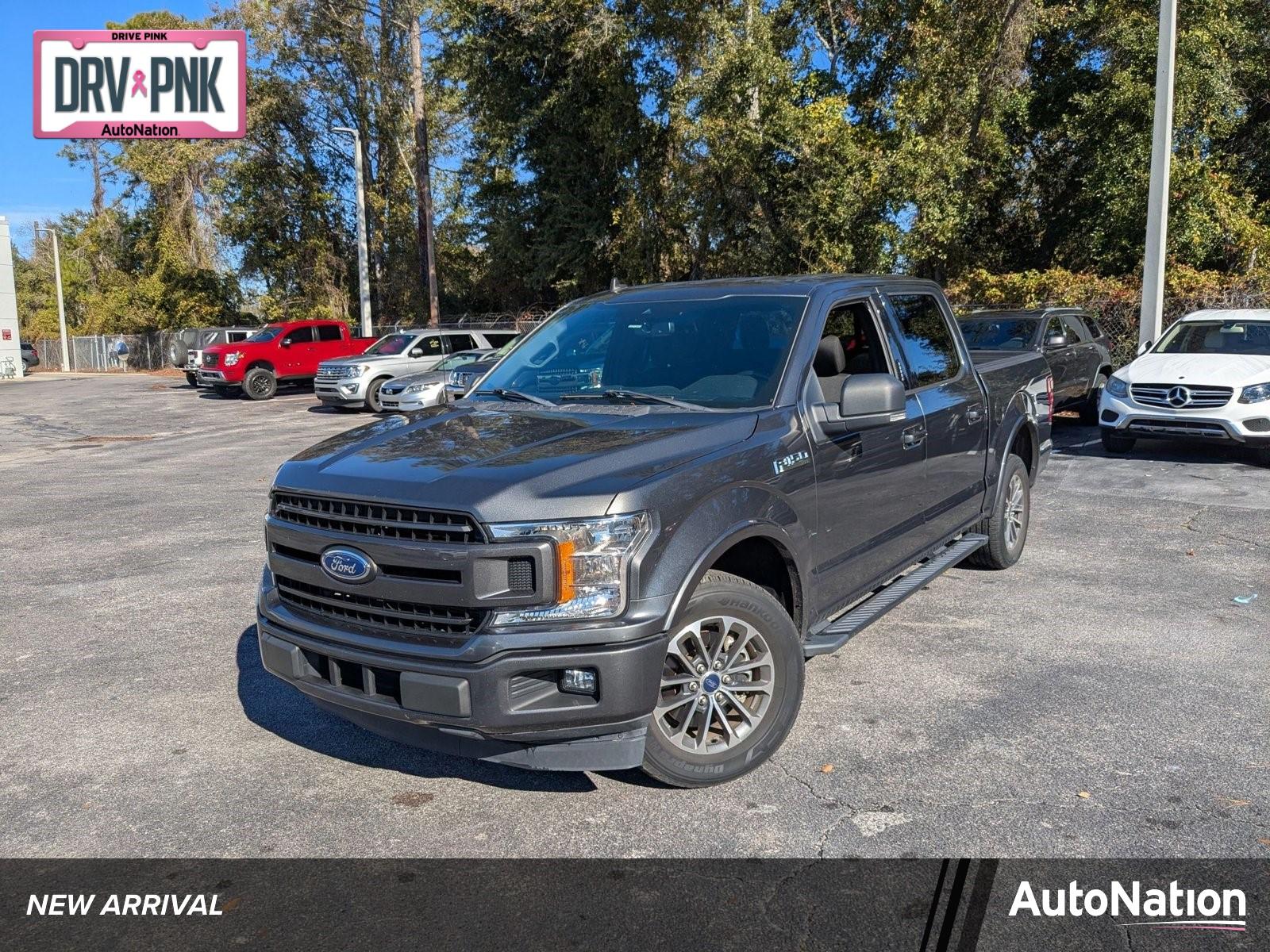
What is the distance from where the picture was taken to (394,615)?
3418 mm

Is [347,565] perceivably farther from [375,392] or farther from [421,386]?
[375,392]

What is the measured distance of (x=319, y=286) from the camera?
1692 inches

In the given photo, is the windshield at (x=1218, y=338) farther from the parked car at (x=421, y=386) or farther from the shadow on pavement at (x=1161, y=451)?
the parked car at (x=421, y=386)

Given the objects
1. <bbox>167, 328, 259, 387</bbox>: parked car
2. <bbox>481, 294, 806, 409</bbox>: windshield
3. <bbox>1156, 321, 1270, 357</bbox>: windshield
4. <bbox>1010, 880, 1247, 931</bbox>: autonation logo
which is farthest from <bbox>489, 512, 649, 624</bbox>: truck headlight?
<bbox>167, 328, 259, 387</bbox>: parked car

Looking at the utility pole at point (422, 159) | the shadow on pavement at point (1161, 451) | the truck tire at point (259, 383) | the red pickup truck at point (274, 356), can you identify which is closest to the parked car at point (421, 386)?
the red pickup truck at point (274, 356)

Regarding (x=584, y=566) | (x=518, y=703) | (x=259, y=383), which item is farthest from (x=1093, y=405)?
(x=259, y=383)

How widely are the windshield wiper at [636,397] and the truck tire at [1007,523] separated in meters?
2.94

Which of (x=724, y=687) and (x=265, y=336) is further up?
(x=265, y=336)

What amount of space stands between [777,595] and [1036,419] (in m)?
3.81

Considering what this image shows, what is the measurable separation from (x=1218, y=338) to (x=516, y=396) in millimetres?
10160

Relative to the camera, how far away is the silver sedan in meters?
18.1

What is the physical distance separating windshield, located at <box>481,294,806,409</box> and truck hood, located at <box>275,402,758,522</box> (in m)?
0.30

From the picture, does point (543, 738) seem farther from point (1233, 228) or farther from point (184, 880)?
point (1233, 228)

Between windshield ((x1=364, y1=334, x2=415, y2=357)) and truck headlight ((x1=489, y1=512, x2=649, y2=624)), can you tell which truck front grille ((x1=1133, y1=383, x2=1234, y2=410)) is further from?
windshield ((x1=364, y1=334, x2=415, y2=357))
